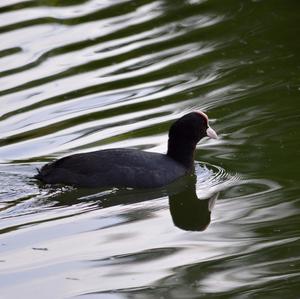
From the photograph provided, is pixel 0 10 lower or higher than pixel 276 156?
higher

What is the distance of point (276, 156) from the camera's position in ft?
31.4

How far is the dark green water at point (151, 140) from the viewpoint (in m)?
7.27

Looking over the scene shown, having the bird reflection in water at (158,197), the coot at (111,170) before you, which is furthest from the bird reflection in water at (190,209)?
the coot at (111,170)

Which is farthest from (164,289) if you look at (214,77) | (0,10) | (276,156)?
(0,10)

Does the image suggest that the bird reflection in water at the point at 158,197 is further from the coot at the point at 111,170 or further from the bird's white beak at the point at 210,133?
the bird's white beak at the point at 210,133

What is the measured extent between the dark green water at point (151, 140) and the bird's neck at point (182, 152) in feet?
0.58

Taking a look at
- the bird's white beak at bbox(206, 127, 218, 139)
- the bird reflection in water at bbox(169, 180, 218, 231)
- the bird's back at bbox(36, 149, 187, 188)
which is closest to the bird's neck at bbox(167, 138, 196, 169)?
the bird's white beak at bbox(206, 127, 218, 139)

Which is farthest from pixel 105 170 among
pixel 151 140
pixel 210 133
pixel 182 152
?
pixel 151 140

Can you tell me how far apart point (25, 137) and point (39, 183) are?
1.32 meters

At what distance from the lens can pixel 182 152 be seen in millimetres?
9734

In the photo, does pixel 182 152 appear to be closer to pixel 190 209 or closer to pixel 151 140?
pixel 151 140

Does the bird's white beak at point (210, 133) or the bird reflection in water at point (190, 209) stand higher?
the bird's white beak at point (210, 133)

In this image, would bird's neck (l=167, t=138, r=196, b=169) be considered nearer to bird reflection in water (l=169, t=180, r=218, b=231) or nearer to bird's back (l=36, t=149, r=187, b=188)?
bird reflection in water (l=169, t=180, r=218, b=231)

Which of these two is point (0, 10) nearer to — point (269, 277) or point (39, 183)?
point (39, 183)
